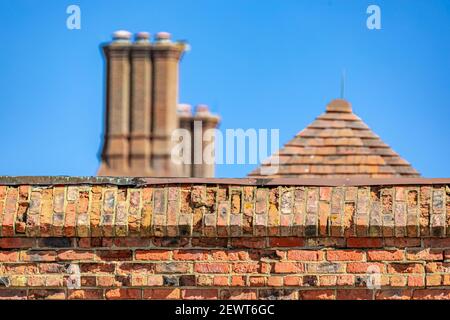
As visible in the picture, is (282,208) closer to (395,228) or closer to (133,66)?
(395,228)

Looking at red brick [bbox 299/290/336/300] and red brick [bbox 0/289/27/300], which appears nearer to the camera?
red brick [bbox 299/290/336/300]

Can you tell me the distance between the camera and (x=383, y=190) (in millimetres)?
8070

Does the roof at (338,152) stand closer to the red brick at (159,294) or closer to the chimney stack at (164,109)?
the red brick at (159,294)

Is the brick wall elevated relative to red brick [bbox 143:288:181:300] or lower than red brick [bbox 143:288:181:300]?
elevated

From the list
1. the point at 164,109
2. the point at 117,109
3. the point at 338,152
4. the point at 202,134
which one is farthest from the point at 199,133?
the point at 338,152

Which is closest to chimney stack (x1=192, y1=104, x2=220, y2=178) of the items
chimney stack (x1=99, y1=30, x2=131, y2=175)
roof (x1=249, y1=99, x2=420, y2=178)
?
chimney stack (x1=99, y1=30, x2=131, y2=175)

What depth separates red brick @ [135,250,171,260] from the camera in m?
8.12

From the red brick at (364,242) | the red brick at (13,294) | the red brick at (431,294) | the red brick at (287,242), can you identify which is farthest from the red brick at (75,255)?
the red brick at (431,294)

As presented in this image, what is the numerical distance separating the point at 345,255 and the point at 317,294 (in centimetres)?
25

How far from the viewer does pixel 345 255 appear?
806 centimetres

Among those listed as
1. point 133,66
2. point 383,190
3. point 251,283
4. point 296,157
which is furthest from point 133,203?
point 133,66

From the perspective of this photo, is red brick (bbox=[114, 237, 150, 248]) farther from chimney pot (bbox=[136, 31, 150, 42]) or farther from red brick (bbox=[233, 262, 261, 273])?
chimney pot (bbox=[136, 31, 150, 42])

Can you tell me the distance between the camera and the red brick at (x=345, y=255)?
8062 millimetres

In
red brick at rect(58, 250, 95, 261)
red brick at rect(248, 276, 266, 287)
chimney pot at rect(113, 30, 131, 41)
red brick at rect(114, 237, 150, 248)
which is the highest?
chimney pot at rect(113, 30, 131, 41)
